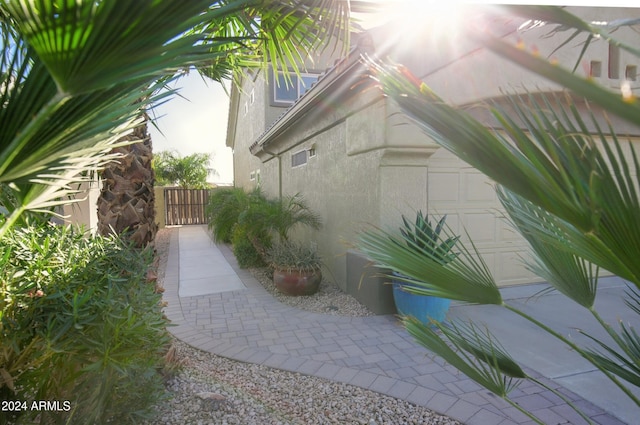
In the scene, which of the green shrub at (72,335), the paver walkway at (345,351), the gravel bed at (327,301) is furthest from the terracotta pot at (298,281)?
the green shrub at (72,335)

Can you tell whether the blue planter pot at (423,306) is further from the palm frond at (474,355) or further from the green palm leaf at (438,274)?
the green palm leaf at (438,274)

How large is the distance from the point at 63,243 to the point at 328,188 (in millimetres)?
5683

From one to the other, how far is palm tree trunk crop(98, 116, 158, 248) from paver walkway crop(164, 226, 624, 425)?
178cm

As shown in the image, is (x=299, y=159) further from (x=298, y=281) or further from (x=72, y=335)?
(x=72, y=335)

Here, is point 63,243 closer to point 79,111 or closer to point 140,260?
point 140,260

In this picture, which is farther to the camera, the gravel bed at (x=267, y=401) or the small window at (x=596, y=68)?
the small window at (x=596, y=68)

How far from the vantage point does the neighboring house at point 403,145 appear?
5371mm

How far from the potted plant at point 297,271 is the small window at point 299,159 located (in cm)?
319

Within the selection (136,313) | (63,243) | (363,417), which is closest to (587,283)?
(363,417)

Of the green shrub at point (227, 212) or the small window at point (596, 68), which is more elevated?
the small window at point (596, 68)

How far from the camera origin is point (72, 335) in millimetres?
2033

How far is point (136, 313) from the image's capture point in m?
2.32

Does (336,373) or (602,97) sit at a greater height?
(602,97)

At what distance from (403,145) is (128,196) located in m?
3.81
